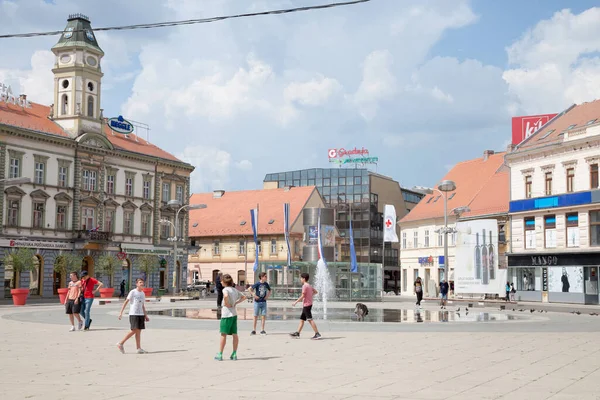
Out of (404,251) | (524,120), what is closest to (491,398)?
(524,120)

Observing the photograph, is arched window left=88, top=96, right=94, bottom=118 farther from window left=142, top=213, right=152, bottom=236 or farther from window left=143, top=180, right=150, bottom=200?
window left=142, top=213, right=152, bottom=236

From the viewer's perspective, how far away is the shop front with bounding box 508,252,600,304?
50.0 m

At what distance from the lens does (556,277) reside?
173 feet

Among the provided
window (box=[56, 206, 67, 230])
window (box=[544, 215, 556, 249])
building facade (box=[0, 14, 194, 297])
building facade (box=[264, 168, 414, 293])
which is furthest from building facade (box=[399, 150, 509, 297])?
window (box=[56, 206, 67, 230])

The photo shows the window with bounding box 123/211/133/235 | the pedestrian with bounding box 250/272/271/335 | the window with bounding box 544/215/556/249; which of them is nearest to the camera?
the pedestrian with bounding box 250/272/271/335

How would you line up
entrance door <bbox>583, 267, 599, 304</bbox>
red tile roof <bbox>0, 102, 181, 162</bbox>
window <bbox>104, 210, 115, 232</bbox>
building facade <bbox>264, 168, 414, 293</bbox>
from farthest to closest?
1. building facade <bbox>264, 168, 414, 293</bbox>
2. window <bbox>104, 210, 115, 232</bbox>
3. red tile roof <bbox>0, 102, 181, 162</bbox>
4. entrance door <bbox>583, 267, 599, 304</bbox>

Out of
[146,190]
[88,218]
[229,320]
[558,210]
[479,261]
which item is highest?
[146,190]

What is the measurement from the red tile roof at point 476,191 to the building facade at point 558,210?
4548 mm

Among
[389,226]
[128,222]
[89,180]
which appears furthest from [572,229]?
[89,180]

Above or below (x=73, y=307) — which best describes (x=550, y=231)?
above

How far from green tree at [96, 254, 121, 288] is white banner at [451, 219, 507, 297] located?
28.0 metres

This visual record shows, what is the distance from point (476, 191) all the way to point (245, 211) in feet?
103

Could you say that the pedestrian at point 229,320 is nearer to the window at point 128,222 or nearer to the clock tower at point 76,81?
the clock tower at point 76,81

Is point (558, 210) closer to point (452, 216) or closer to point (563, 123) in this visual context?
point (563, 123)
